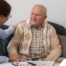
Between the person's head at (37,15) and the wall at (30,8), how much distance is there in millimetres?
495

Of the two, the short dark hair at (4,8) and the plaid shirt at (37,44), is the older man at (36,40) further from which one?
the short dark hair at (4,8)

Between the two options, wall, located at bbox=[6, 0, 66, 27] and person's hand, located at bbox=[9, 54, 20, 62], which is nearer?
person's hand, located at bbox=[9, 54, 20, 62]

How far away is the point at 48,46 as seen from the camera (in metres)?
2.31

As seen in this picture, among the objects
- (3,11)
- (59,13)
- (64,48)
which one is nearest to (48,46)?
(64,48)

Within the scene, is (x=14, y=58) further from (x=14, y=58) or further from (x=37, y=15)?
(x=37, y=15)

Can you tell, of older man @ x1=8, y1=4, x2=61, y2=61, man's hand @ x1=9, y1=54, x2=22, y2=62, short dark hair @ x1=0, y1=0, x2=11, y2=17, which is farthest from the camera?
older man @ x1=8, y1=4, x2=61, y2=61

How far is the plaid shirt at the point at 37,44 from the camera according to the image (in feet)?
7.43

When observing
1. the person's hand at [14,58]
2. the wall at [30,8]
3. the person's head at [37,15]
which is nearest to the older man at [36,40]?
the person's head at [37,15]

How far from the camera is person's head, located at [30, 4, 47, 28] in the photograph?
2.27 meters

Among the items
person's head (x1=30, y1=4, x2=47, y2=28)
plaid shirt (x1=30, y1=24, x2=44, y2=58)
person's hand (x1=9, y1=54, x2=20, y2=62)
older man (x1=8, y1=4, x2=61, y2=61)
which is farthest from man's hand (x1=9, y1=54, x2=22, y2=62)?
person's head (x1=30, y1=4, x2=47, y2=28)

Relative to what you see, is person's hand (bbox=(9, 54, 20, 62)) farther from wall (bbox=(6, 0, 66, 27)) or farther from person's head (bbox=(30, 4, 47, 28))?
wall (bbox=(6, 0, 66, 27))

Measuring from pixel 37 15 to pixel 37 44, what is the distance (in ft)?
1.21

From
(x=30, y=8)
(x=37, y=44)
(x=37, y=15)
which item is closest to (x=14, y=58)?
(x=37, y=44)

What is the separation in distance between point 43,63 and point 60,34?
1225mm
